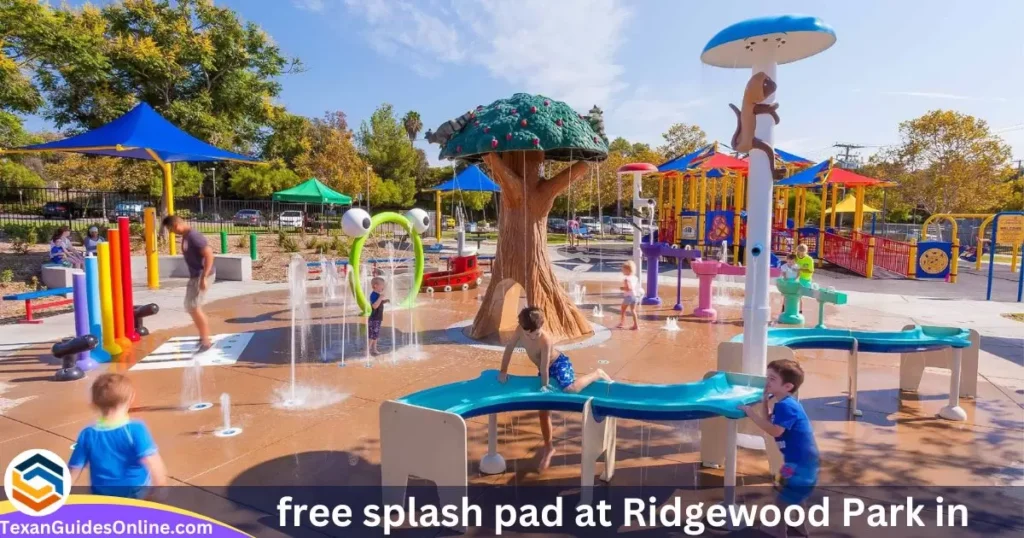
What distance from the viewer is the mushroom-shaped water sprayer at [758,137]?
4.76 metres

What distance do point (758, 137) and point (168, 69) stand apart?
2180cm

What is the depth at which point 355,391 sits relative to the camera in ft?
20.0

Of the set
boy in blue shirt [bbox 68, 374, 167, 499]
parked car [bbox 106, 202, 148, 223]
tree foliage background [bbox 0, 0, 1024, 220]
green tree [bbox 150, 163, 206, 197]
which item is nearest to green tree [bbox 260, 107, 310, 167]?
tree foliage background [bbox 0, 0, 1024, 220]

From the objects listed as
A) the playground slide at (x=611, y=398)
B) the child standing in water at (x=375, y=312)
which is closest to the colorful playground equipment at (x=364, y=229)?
the child standing in water at (x=375, y=312)

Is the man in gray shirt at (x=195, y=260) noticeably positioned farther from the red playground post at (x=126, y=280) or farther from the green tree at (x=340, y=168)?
the green tree at (x=340, y=168)

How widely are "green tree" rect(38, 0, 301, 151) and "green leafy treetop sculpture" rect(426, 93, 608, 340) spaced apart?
16068 mm

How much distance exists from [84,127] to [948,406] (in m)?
25.4

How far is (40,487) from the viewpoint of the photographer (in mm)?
3129

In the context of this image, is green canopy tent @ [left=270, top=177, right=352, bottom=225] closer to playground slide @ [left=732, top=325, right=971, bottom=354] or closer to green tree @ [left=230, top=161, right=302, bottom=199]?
green tree @ [left=230, top=161, right=302, bottom=199]

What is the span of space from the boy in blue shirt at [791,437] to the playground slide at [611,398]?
1.33 feet

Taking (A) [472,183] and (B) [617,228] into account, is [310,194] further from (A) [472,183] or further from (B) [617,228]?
(B) [617,228]

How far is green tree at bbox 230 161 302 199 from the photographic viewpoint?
42.7 meters

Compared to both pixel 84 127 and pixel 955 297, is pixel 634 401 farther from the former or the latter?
pixel 84 127

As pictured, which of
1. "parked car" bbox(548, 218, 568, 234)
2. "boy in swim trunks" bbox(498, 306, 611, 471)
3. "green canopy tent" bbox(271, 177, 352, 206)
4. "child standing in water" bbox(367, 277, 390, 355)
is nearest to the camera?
"boy in swim trunks" bbox(498, 306, 611, 471)
